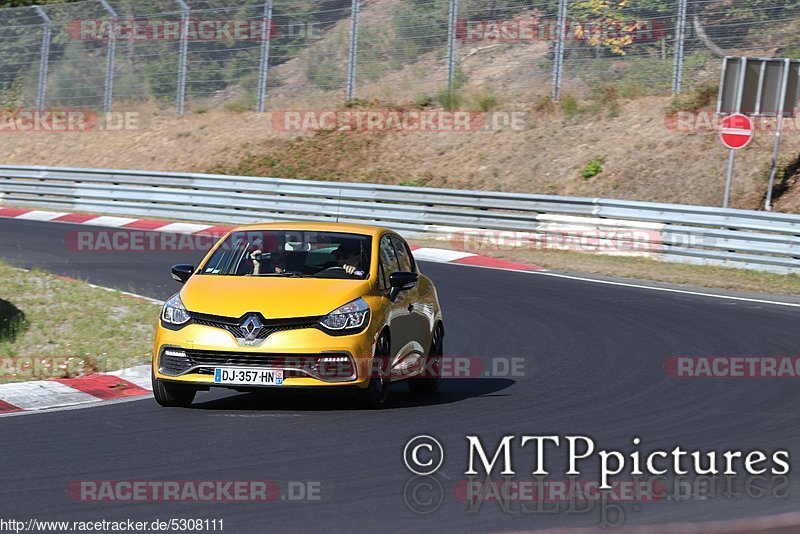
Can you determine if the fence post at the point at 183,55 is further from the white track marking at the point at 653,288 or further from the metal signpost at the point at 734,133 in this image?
the metal signpost at the point at 734,133

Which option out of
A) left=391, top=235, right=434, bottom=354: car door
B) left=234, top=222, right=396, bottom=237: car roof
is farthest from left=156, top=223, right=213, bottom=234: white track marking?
left=234, top=222, right=396, bottom=237: car roof

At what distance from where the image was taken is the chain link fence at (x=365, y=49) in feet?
92.2

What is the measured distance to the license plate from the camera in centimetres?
935

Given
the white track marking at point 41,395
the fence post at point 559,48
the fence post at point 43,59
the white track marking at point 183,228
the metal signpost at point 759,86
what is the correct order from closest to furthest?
the white track marking at point 41,395 < the metal signpost at point 759,86 < the white track marking at point 183,228 < the fence post at point 559,48 < the fence post at point 43,59

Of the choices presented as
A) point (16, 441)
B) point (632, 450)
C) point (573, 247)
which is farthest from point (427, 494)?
point (573, 247)

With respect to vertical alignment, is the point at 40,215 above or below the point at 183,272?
below

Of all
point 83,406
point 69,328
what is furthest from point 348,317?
point 69,328

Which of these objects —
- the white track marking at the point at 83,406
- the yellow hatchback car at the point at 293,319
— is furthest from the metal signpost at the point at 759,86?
the white track marking at the point at 83,406

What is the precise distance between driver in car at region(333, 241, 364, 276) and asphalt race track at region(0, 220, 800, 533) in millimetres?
1059

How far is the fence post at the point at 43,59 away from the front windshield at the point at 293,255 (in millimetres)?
28976

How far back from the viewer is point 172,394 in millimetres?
9812

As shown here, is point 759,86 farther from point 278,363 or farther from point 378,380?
point 278,363

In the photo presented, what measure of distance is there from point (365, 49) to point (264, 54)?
317cm

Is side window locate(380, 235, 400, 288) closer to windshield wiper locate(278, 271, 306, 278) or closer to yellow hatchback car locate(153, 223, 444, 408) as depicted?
yellow hatchback car locate(153, 223, 444, 408)
